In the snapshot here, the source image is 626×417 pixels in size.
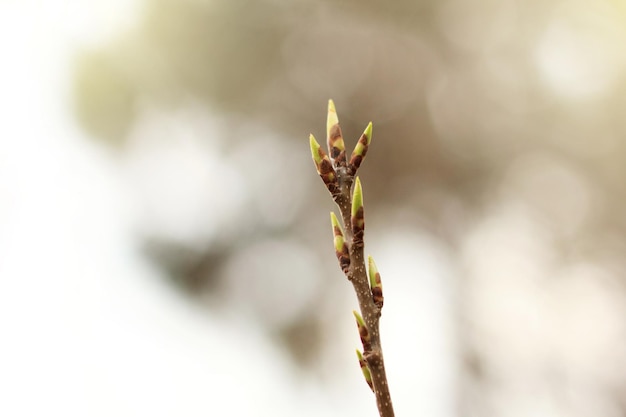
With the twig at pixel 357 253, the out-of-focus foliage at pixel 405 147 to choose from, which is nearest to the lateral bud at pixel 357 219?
the twig at pixel 357 253

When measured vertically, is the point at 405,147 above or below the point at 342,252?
above

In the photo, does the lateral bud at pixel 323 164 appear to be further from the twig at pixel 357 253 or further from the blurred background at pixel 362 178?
the blurred background at pixel 362 178

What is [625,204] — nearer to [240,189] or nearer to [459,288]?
[459,288]

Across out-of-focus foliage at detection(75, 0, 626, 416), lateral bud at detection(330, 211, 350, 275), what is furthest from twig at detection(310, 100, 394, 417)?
out-of-focus foliage at detection(75, 0, 626, 416)

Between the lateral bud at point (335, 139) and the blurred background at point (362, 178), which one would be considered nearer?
the lateral bud at point (335, 139)

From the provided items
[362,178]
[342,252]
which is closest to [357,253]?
[342,252]

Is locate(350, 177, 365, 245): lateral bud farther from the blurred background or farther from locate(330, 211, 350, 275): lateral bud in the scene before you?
the blurred background

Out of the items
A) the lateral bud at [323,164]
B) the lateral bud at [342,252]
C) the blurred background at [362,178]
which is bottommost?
the lateral bud at [342,252]

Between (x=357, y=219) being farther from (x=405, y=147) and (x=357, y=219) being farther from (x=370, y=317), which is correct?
(x=405, y=147)

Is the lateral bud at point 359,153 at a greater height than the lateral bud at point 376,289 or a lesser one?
greater
